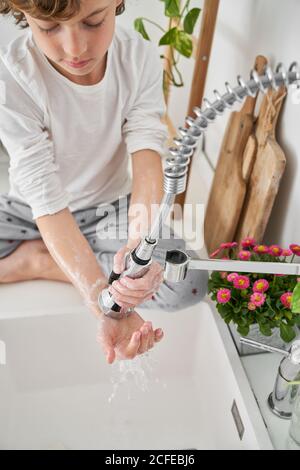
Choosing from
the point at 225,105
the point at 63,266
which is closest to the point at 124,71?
the point at 63,266

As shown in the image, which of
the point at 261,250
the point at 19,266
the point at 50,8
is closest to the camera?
the point at 50,8

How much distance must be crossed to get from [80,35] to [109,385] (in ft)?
2.64

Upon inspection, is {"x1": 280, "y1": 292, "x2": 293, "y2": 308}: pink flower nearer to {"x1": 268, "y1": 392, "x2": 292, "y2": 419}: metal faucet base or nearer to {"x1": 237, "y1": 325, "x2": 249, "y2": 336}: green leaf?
{"x1": 237, "y1": 325, "x2": 249, "y2": 336}: green leaf

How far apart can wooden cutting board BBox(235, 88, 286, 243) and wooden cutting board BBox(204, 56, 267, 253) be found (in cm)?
3

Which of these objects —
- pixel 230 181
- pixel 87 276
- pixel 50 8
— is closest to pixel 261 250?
pixel 230 181

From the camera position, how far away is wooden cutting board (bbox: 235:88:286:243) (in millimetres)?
1021

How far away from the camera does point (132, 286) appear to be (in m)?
0.70

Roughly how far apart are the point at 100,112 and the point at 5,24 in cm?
Answer: 32

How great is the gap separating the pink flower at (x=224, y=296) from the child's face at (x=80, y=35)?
489mm

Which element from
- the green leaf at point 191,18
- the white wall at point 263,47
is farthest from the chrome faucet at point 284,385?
the green leaf at point 191,18

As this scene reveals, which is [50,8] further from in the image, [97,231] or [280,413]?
[280,413]

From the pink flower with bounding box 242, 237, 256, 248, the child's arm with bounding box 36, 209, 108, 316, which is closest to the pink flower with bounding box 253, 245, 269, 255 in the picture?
the pink flower with bounding box 242, 237, 256, 248

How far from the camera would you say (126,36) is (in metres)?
1.08
